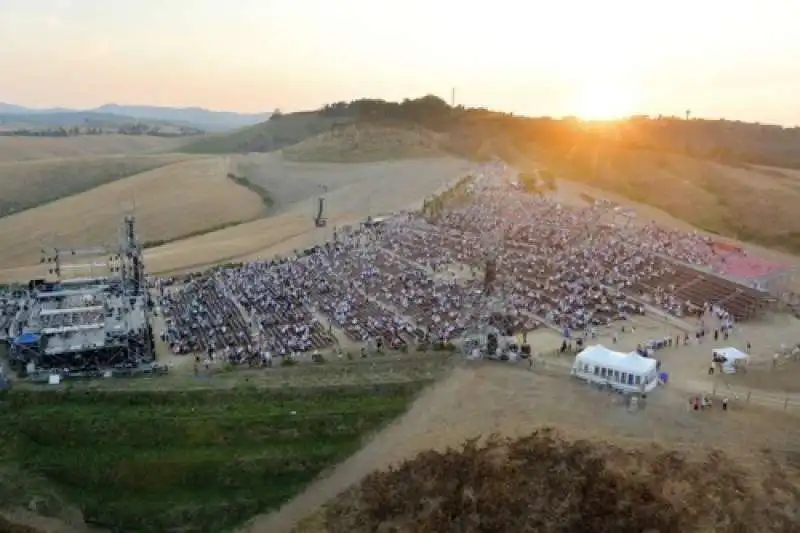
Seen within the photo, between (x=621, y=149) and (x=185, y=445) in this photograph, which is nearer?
(x=185, y=445)

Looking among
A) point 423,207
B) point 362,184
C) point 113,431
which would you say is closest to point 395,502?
point 113,431

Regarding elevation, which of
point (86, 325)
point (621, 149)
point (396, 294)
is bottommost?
point (86, 325)

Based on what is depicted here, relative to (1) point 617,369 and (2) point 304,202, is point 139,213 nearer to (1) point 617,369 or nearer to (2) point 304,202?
(2) point 304,202

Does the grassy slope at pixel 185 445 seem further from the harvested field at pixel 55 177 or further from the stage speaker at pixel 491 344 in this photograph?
the harvested field at pixel 55 177

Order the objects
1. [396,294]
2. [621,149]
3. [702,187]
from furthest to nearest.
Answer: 1. [621,149]
2. [702,187]
3. [396,294]

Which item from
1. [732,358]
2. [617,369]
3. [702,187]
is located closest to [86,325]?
[617,369]

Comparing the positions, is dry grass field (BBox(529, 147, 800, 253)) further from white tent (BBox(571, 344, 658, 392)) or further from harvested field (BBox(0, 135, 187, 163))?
harvested field (BBox(0, 135, 187, 163))

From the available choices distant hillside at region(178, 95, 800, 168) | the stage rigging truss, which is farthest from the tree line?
the stage rigging truss
